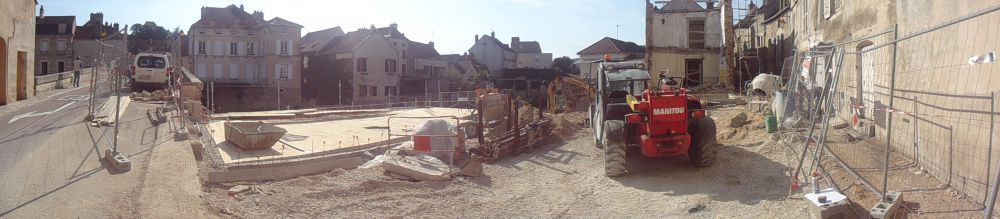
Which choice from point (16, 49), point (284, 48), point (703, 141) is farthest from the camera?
point (284, 48)

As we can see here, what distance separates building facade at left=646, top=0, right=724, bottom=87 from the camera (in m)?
28.2

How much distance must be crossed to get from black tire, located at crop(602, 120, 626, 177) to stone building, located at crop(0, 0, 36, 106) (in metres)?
15.2

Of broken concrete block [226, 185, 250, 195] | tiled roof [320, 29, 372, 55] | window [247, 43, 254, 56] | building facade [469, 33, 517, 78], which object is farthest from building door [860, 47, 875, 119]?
building facade [469, 33, 517, 78]

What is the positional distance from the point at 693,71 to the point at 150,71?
70.8 feet

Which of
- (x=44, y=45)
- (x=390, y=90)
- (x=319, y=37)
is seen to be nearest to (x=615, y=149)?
(x=390, y=90)

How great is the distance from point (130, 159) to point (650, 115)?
754 cm

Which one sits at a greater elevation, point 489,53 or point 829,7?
point 489,53

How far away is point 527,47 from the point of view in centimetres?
7694

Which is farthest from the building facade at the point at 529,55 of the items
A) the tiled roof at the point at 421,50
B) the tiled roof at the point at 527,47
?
the tiled roof at the point at 421,50

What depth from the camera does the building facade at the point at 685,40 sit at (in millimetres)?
28172

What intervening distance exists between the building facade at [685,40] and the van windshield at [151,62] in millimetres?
19230

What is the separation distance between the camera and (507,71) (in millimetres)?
54219

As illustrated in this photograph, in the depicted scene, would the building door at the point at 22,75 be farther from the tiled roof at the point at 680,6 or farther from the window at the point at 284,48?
the window at the point at 284,48

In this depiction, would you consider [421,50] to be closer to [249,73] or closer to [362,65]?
[362,65]
